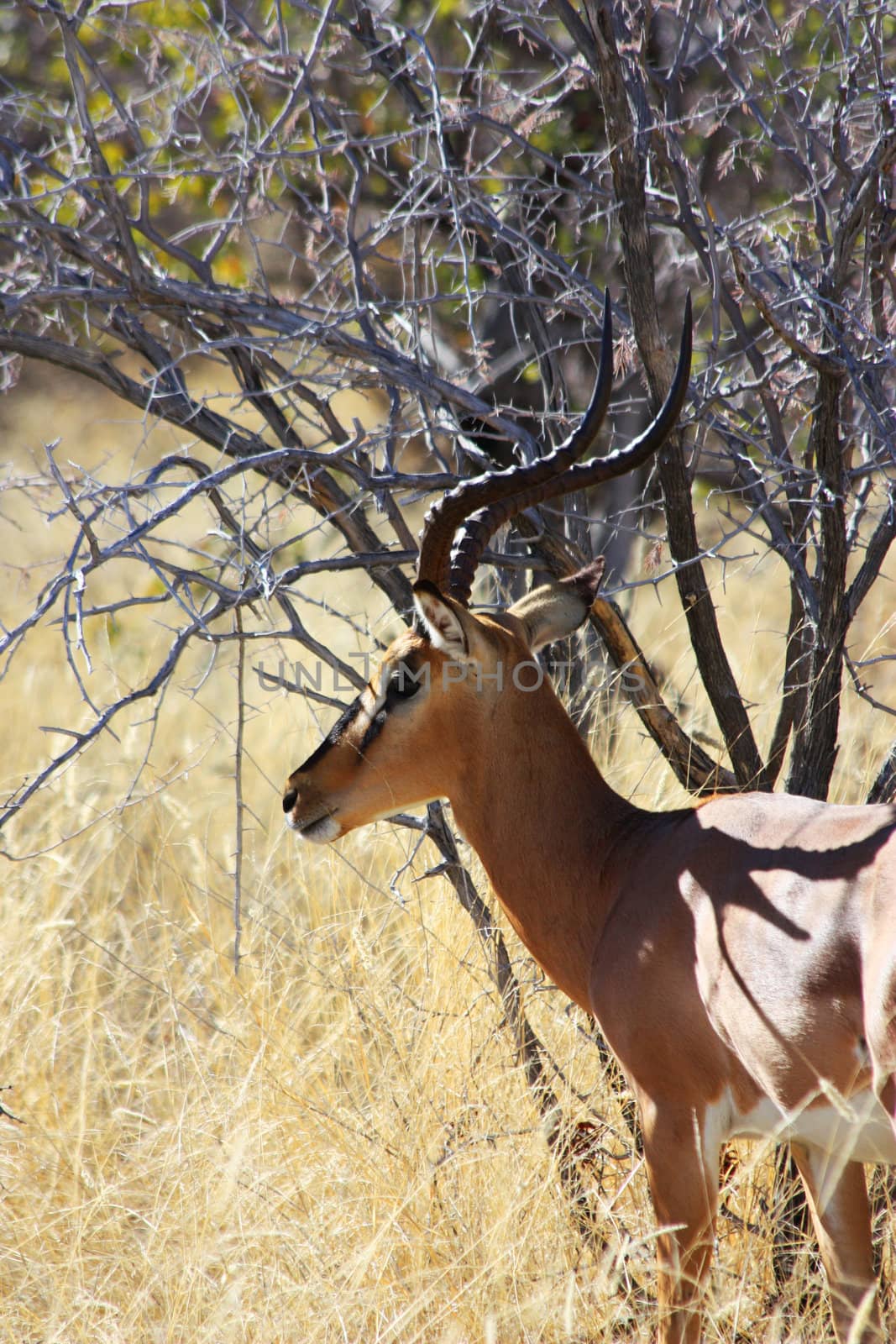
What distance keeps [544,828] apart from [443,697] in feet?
1.33

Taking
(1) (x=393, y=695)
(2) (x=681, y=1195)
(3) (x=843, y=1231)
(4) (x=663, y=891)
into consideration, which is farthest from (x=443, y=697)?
(3) (x=843, y=1231)

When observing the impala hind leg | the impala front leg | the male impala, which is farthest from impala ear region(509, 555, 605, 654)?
the impala hind leg

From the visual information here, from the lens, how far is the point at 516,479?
291 centimetres

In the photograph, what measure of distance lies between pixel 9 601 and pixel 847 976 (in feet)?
27.2

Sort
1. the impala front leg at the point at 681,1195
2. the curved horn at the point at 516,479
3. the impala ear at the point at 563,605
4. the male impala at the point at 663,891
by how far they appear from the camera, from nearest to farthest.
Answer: the male impala at the point at 663,891 < the impala front leg at the point at 681,1195 < the curved horn at the point at 516,479 < the impala ear at the point at 563,605

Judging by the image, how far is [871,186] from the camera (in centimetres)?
315

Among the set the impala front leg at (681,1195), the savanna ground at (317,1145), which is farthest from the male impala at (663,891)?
the savanna ground at (317,1145)

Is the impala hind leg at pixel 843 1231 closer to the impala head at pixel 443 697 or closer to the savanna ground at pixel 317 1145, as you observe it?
the savanna ground at pixel 317 1145

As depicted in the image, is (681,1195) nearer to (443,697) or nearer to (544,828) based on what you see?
(544,828)

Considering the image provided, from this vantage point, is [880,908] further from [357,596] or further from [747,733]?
[357,596]

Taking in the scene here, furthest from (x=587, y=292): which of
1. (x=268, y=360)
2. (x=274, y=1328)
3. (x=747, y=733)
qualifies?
(x=274, y=1328)

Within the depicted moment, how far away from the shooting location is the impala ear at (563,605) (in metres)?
3.35

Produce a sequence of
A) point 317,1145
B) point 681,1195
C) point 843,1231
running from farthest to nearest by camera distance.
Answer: point 317,1145 → point 843,1231 → point 681,1195

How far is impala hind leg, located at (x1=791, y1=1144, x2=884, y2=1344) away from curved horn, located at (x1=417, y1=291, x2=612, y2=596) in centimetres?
165
